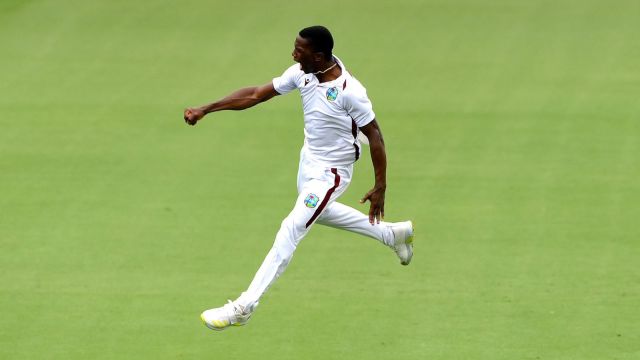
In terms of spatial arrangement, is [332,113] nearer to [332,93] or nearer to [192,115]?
[332,93]

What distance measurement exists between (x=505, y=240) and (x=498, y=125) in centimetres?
390

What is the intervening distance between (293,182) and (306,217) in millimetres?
5059

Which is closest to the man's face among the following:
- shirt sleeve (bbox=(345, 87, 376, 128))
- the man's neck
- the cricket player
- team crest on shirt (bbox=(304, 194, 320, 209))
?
the cricket player

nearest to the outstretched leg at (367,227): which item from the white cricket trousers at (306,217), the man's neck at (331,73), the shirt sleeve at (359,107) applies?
the white cricket trousers at (306,217)

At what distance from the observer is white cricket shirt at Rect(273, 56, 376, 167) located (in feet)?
37.0

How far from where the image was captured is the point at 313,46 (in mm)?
11000

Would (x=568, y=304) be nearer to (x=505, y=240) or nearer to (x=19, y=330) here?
(x=505, y=240)

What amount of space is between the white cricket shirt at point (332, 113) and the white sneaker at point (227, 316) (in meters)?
1.42

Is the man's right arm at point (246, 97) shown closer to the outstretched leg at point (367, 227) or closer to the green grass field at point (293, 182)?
the outstretched leg at point (367, 227)

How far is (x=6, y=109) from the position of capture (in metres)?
18.8

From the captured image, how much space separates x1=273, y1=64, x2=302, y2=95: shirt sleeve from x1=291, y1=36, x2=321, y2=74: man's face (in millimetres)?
407

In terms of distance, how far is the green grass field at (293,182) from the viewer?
12.8 m

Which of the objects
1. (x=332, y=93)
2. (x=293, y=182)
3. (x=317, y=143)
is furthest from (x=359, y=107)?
(x=293, y=182)

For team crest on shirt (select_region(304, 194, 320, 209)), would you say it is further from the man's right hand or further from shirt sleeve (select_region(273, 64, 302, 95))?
the man's right hand
